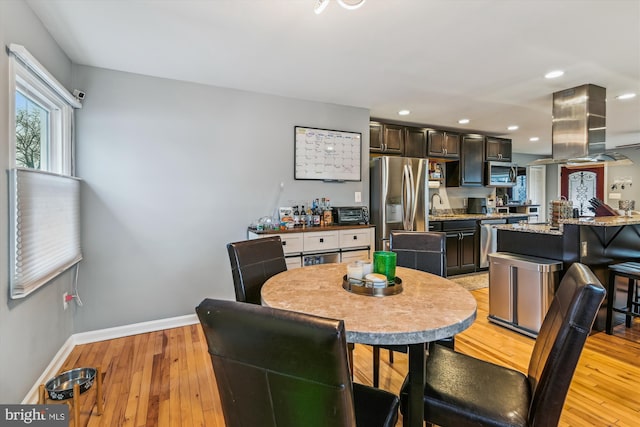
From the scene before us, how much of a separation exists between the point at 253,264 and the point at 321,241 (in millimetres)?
1487

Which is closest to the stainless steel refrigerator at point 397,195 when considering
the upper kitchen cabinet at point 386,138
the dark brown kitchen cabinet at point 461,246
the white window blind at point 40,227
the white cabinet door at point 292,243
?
the upper kitchen cabinet at point 386,138

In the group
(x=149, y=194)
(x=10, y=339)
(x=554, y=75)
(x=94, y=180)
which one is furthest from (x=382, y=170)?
(x=10, y=339)

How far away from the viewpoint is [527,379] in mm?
1248

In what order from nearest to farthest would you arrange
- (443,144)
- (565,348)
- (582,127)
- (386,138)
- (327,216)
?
1. (565,348)
2. (582,127)
3. (327,216)
4. (386,138)
5. (443,144)

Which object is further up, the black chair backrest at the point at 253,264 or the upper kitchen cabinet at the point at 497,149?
the upper kitchen cabinet at the point at 497,149

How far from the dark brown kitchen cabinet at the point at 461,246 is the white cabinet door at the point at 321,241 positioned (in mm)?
2111

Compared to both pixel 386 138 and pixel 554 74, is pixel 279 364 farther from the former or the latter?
pixel 386 138

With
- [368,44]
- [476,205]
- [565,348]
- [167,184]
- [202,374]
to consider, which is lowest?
[202,374]

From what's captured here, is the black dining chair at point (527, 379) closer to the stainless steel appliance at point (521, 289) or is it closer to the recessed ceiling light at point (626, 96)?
the stainless steel appliance at point (521, 289)

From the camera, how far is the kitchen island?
2695mm

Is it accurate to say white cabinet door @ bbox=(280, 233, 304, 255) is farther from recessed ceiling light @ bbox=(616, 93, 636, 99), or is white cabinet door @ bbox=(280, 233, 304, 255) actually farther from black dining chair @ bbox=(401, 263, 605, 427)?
recessed ceiling light @ bbox=(616, 93, 636, 99)

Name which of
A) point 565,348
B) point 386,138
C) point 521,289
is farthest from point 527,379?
point 386,138

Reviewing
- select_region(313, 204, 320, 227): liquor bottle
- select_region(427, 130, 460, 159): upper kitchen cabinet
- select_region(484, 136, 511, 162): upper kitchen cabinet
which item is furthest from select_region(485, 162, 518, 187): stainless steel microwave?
select_region(313, 204, 320, 227): liquor bottle

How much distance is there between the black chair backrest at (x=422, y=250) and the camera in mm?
2127
